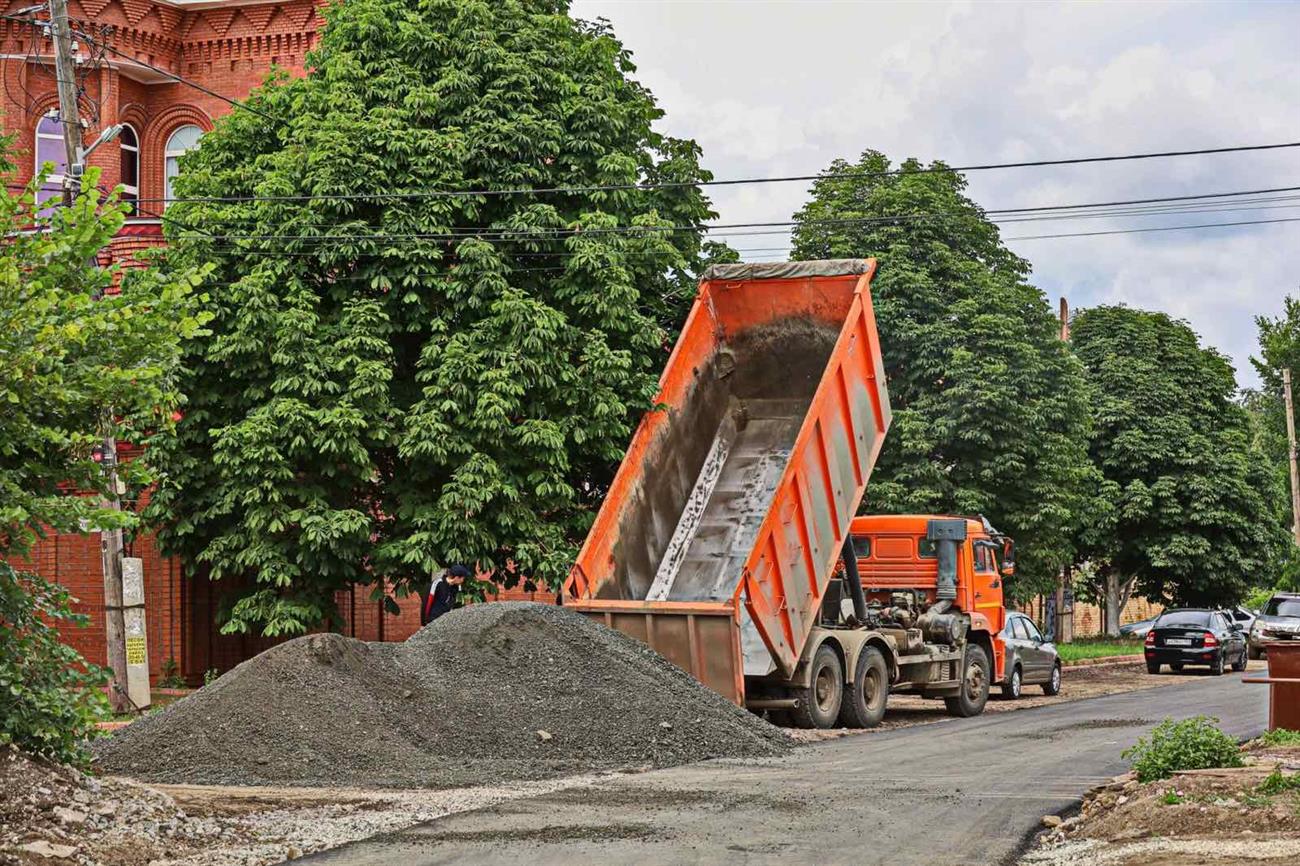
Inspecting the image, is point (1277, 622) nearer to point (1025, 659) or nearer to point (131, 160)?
point (1025, 659)

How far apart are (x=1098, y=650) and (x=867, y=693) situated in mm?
23344

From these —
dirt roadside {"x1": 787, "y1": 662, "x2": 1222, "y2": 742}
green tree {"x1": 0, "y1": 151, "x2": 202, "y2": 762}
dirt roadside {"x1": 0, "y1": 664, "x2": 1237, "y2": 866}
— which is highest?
green tree {"x1": 0, "y1": 151, "x2": 202, "y2": 762}

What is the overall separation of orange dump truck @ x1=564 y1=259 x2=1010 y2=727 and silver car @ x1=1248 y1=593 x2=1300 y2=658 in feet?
55.2

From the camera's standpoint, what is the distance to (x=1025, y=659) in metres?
25.9

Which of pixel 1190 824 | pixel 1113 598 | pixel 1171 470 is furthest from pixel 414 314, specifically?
pixel 1113 598

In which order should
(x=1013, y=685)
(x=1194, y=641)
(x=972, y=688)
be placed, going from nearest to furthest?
(x=972, y=688)
(x=1013, y=685)
(x=1194, y=641)

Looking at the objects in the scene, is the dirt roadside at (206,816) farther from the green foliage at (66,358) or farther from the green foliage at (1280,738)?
the green foliage at (1280,738)

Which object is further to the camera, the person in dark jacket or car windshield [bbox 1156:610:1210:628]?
car windshield [bbox 1156:610:1210:628]

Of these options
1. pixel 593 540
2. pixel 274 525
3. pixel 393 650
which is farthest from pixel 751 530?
pixel 274 525

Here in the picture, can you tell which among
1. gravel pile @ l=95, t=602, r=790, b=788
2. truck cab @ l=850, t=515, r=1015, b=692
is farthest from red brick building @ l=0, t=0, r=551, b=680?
gravel pile @ l=95, t=602, r=790, b=788

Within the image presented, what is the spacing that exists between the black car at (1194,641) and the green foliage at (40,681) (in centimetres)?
2752

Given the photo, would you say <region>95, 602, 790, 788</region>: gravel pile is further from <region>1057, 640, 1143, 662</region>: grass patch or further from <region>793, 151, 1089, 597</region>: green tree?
<region>1057, 640, 1143, 662</region>: grass patch

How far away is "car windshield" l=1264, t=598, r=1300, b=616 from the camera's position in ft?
121

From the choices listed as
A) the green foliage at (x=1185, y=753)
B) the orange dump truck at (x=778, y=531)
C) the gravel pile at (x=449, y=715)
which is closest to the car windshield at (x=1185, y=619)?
the orange dump truck at (x=778, y=531)
